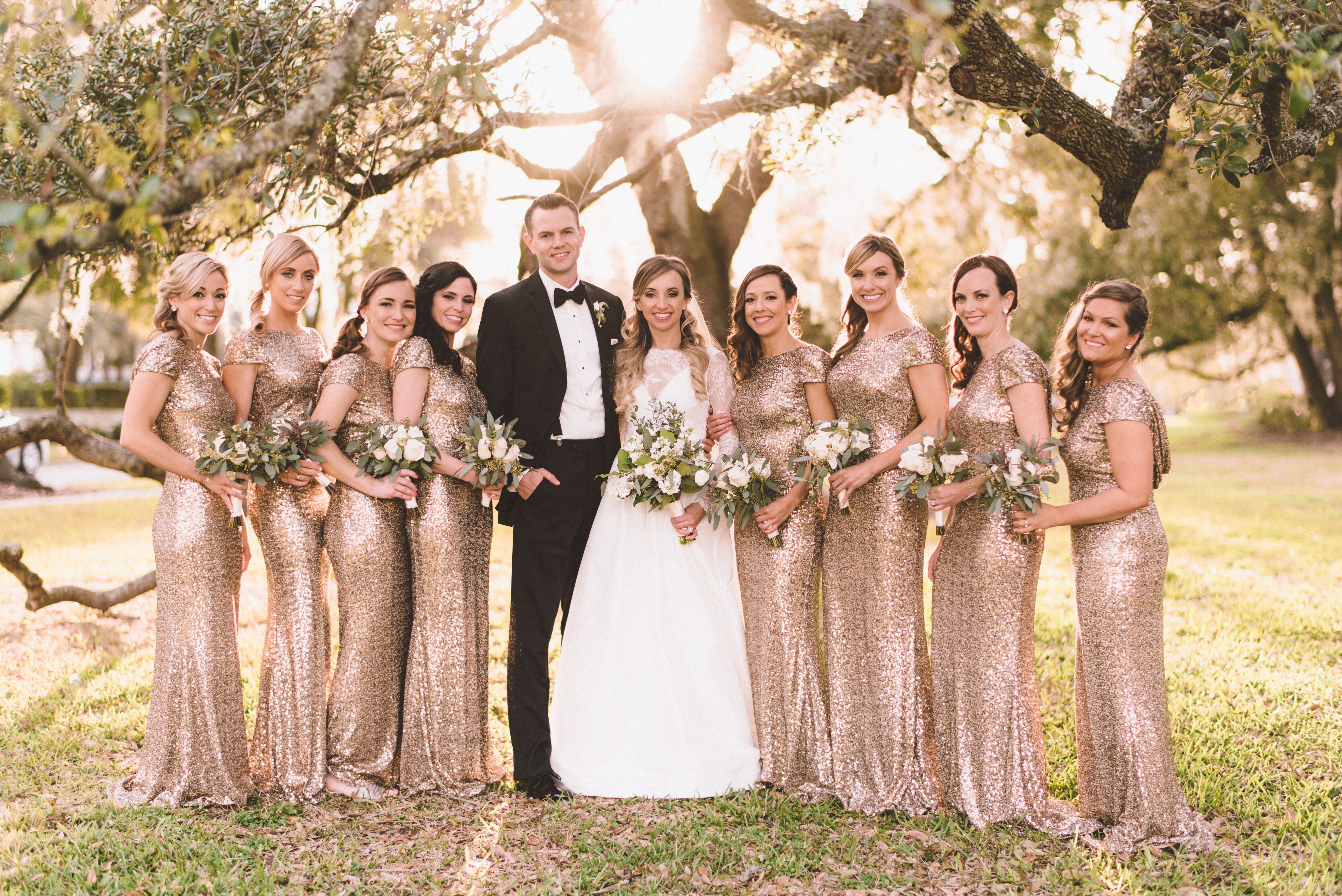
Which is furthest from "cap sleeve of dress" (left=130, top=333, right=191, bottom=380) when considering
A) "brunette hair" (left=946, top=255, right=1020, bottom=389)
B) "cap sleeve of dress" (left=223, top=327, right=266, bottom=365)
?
"brunette hair" (left=946, top=255, right=1020, bottom=389)

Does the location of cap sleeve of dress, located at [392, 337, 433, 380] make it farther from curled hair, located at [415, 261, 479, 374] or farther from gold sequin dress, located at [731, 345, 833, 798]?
gold sequin dress, located at [731, 345, 833, 798]

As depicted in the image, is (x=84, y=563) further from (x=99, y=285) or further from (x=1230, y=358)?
(x=1230, y=358)

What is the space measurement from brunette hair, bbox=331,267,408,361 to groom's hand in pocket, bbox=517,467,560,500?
108 centimetres

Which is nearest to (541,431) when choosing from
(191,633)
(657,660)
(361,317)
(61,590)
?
(361,317)

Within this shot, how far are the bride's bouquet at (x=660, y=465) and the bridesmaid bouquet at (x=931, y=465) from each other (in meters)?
1.04

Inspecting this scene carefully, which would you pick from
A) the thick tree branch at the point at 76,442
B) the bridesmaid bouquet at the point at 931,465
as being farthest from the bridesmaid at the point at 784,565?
the thick tree branch at the point at 76,442

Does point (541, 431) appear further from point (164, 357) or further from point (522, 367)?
point (164, 357)

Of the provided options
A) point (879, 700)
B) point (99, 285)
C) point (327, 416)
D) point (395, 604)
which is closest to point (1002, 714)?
point (879, 700)

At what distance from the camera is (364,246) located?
813 centimetres

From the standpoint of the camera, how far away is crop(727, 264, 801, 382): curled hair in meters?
5.03

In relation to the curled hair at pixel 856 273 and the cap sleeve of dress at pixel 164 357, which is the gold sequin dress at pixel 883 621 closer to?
the curled hair at pixel 856 273

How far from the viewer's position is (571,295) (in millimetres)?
5105

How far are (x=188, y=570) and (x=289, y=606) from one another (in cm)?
52

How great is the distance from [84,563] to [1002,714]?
11129mm
